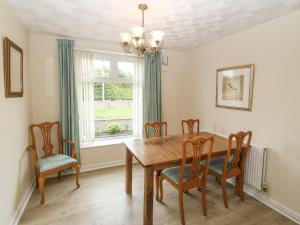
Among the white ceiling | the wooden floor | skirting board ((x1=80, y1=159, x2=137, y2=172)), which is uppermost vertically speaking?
the white ceiling

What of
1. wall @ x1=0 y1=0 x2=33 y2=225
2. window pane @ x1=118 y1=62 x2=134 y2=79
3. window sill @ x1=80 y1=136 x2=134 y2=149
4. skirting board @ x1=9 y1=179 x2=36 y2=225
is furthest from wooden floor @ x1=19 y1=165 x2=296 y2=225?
window pane @ x1=118 y1=62 x2=134 y2=79

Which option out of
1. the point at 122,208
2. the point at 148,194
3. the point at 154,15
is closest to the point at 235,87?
the point at 154,15

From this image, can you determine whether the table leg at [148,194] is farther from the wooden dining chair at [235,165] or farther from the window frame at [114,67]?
the window frame at [114,67]

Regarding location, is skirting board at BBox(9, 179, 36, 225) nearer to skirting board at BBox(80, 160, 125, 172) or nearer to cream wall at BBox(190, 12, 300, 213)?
skirting board at BBox(80, 160, 125, 172)

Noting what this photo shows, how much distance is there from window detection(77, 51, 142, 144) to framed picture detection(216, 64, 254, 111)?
1.58 m

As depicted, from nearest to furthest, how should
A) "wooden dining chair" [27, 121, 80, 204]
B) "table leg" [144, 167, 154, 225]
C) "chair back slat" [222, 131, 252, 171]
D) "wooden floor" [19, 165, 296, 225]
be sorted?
"table leg" [144, 167, 154, 225]
"wooden floor" [19, 165, 296, 225]
"chair back slat" [222, 131, 252, 171]
"wooden dining chair" [27, 121, 80, 204]

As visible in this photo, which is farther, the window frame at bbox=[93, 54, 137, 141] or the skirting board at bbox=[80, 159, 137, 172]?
the window frame at bbox=[93, 54, 137, 141]

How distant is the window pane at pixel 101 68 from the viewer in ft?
11.1

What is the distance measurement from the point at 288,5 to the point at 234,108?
4.77 feet

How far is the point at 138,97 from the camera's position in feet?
12.1

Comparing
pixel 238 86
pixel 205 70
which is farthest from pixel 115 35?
pixel 238 86

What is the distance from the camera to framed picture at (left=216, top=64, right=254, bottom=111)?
2.58 metres

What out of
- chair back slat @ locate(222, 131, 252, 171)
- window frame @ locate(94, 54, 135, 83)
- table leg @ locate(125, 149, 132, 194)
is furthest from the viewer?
window frame @ locate(94, 54, 135, 83)

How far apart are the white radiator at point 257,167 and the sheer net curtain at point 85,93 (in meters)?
2.76
